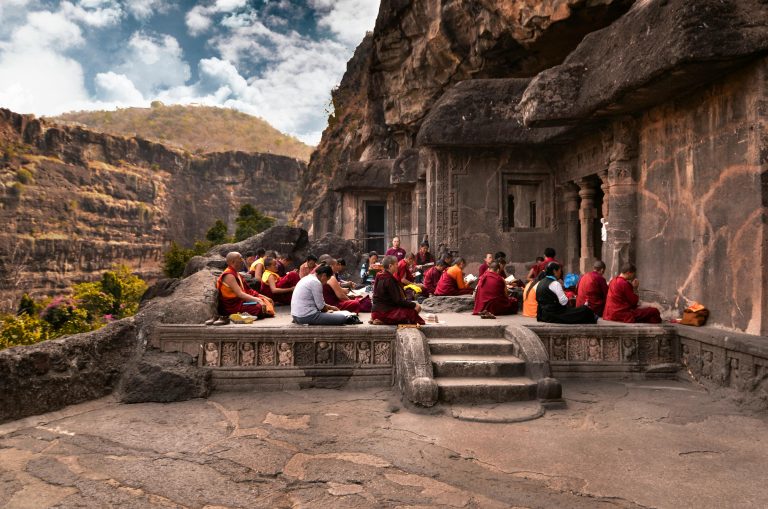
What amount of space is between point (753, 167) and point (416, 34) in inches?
659

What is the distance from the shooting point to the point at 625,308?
6.71 meters

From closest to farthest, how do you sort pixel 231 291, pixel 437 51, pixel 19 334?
1. pixel 231 291
2. pixel 19 334
3. pixel 437 51

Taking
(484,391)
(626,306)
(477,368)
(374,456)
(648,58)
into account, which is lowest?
(374,456)

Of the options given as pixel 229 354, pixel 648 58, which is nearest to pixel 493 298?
pixel 648 58

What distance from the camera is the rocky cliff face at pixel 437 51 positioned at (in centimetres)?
1361

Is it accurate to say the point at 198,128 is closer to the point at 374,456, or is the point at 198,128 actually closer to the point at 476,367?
the point at 476,367

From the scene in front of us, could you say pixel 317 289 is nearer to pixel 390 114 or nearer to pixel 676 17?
pixel 676 17

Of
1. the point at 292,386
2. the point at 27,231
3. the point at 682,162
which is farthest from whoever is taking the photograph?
the point at 27,231

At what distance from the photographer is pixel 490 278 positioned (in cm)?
770

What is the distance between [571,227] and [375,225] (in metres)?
13.2

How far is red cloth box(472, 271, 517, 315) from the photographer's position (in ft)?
25.2

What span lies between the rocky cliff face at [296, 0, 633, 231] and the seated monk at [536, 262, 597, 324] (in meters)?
8.42

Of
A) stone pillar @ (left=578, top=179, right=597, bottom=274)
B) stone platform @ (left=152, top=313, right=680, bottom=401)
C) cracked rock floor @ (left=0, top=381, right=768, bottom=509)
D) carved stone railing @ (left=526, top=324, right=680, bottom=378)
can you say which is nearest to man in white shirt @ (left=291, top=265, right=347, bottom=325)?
stone platform @ (left=152, top=313, right=680, bottom=401)

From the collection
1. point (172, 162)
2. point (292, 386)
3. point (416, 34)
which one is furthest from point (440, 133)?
point (172, 162)
